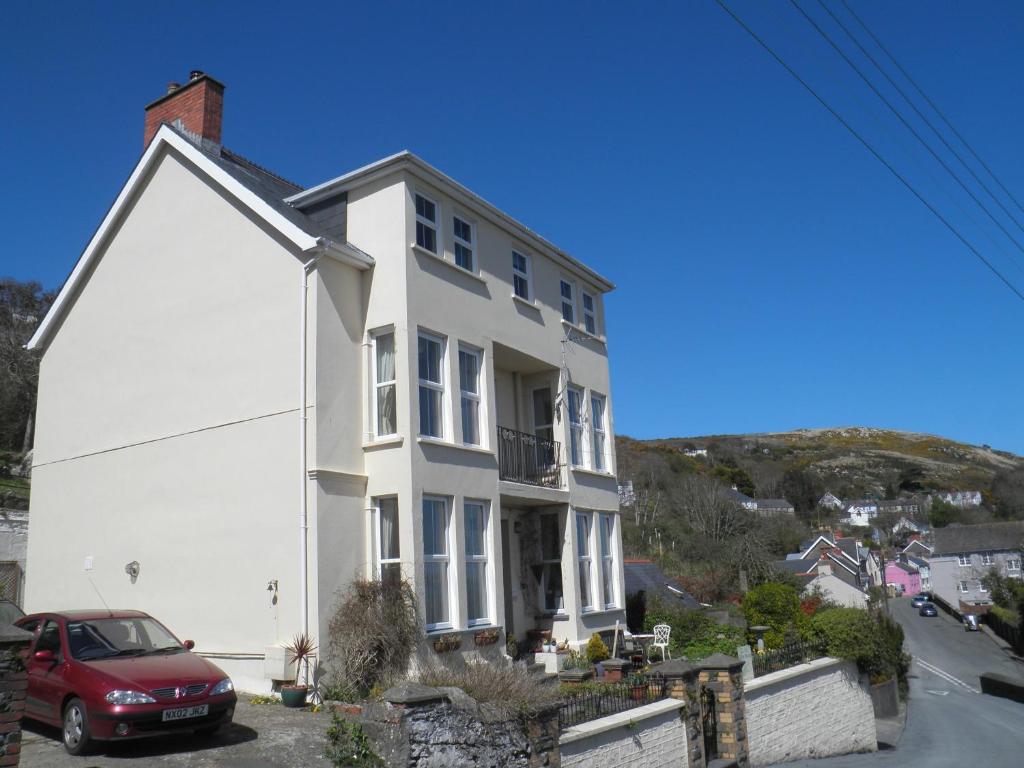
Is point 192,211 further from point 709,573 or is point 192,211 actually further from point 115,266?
point 709,573

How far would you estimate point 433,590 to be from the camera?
14.7 meters

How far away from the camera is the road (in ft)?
59.3

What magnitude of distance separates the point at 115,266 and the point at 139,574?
253 inches

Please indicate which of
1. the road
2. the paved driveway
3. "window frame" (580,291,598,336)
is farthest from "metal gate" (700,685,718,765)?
"window frame" (580,291,598,336)

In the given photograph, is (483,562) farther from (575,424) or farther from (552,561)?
(575,424)

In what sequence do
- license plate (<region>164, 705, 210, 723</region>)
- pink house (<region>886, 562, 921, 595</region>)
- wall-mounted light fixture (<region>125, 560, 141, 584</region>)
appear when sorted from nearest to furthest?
license plate (<region>164, 705, 210, 723</region>)
wall-mounted light fixture (<region>125, 560, 141, 584</region>)
pink house (<region>886, 562, 921, 595</region>)

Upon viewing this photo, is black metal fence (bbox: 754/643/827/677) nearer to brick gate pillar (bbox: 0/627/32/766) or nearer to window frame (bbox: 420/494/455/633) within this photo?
window frame (bbox: 420/494/455/633)

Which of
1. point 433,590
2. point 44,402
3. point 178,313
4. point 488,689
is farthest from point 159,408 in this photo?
point 488,689

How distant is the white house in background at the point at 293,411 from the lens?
14.3 metres

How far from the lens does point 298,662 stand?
13016mm

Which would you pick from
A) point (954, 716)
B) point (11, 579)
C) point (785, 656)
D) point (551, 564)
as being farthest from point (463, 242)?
point (954, 716)

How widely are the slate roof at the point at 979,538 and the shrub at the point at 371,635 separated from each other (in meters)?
92.6

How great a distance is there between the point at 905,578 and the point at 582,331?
106 m

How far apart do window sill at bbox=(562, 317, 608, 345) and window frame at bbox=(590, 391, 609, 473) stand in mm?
1396
